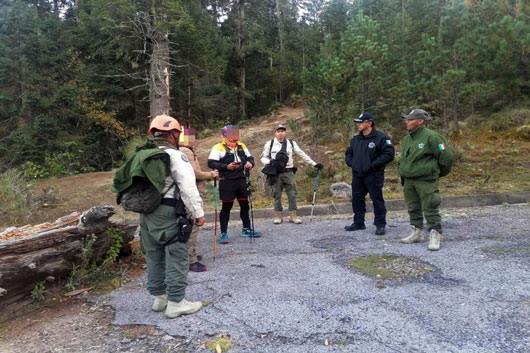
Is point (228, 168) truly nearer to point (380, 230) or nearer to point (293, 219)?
point (293, 219)

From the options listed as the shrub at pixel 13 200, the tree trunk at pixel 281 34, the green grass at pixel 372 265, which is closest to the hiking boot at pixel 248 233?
the green grass at pixel 372 265

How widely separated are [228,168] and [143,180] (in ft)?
8.76

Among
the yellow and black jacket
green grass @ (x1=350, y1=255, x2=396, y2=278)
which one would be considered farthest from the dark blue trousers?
the yellow and black jacket

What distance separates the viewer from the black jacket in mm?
6395

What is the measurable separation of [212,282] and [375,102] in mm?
11556

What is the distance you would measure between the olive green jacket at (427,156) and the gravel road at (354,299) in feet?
3.27

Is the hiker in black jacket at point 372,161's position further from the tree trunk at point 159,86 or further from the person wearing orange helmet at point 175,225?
the tree trunk at point 159,86

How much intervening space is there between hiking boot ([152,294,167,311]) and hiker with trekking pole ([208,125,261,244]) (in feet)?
8.37

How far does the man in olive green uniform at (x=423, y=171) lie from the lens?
5.43 m

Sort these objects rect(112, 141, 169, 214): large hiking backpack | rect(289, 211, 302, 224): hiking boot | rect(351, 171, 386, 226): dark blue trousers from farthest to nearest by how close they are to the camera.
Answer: rect(289, 211, 302, 224): hiking boot < rect(351, 171, 386, 226): dark blue trousers < rect(112, 141, 169, 214): large hiking backpack

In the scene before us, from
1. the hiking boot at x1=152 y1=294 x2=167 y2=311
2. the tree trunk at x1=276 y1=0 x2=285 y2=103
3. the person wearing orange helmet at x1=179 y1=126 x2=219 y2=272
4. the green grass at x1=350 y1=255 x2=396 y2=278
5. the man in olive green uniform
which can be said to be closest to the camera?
the hiking boot at x1=152 y1=294 x2=167 y2=311

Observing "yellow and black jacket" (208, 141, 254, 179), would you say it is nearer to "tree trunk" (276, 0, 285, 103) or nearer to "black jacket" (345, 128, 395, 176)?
"black jacket" (345, 128, 395, 176)

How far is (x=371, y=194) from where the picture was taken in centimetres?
657

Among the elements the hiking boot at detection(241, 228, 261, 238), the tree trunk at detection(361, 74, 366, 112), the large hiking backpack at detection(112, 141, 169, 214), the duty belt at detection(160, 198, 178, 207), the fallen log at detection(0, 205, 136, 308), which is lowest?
the hiking boot at detection(241, 228, 261, 238)
